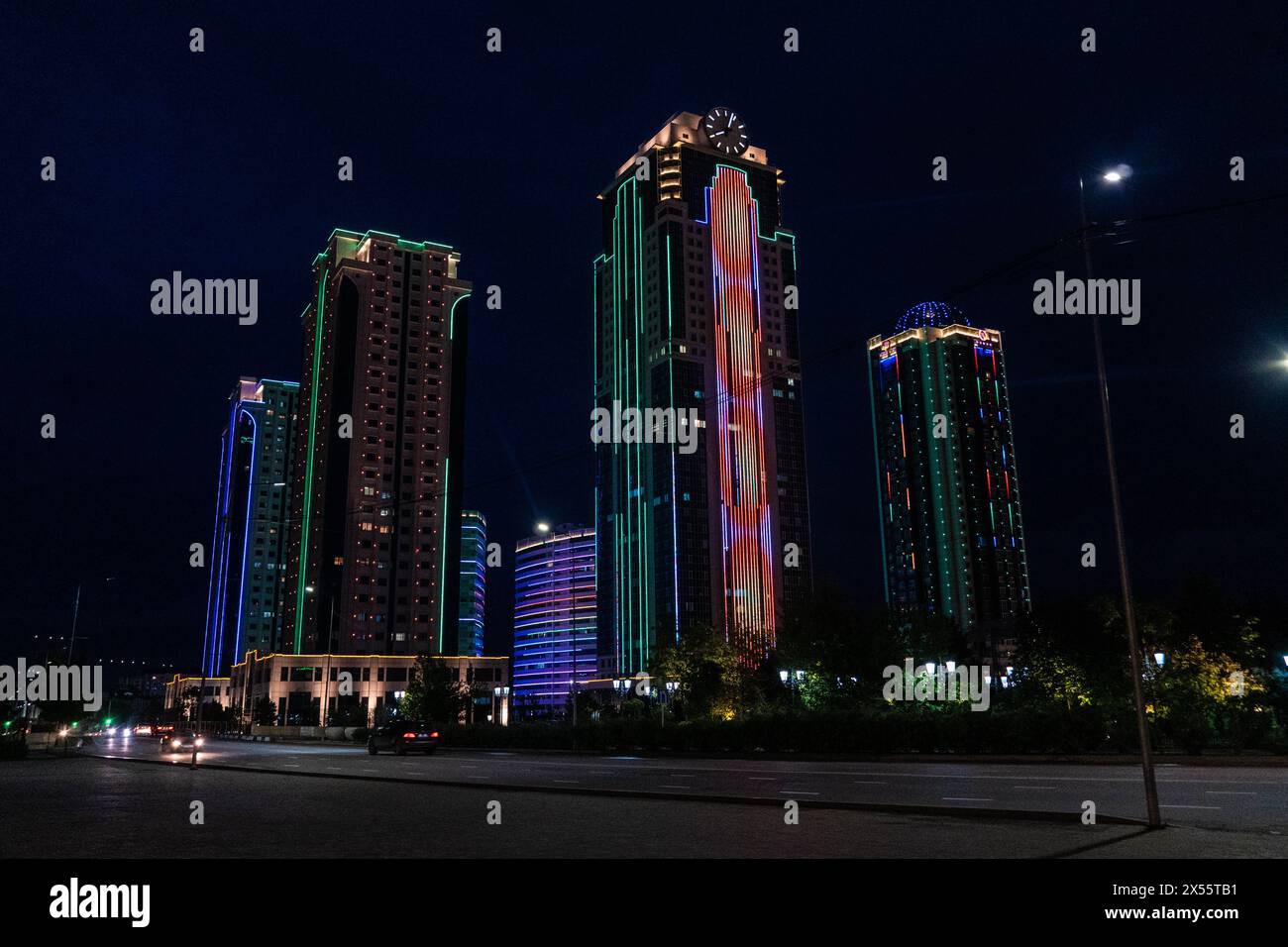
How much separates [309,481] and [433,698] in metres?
94.6

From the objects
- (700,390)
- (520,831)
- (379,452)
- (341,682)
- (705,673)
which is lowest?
(341,682)

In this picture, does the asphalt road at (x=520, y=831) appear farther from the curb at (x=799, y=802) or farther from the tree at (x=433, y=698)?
Result: the tree at (x=433, y=698)

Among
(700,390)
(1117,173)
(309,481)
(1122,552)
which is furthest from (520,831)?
(700,390)

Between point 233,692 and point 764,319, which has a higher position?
point 764,319

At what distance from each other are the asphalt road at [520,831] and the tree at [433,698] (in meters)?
50.6

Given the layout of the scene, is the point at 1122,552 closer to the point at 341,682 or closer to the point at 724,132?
the point at 341,682

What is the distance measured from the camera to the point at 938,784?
21297 millimetres

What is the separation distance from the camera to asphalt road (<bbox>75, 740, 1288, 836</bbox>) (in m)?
15.7

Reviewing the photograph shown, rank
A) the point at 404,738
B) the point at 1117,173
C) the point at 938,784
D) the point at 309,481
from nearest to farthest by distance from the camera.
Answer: the point at 1117,173 → the point at 938,784 → the point at 404,738 → the point at 309,481
